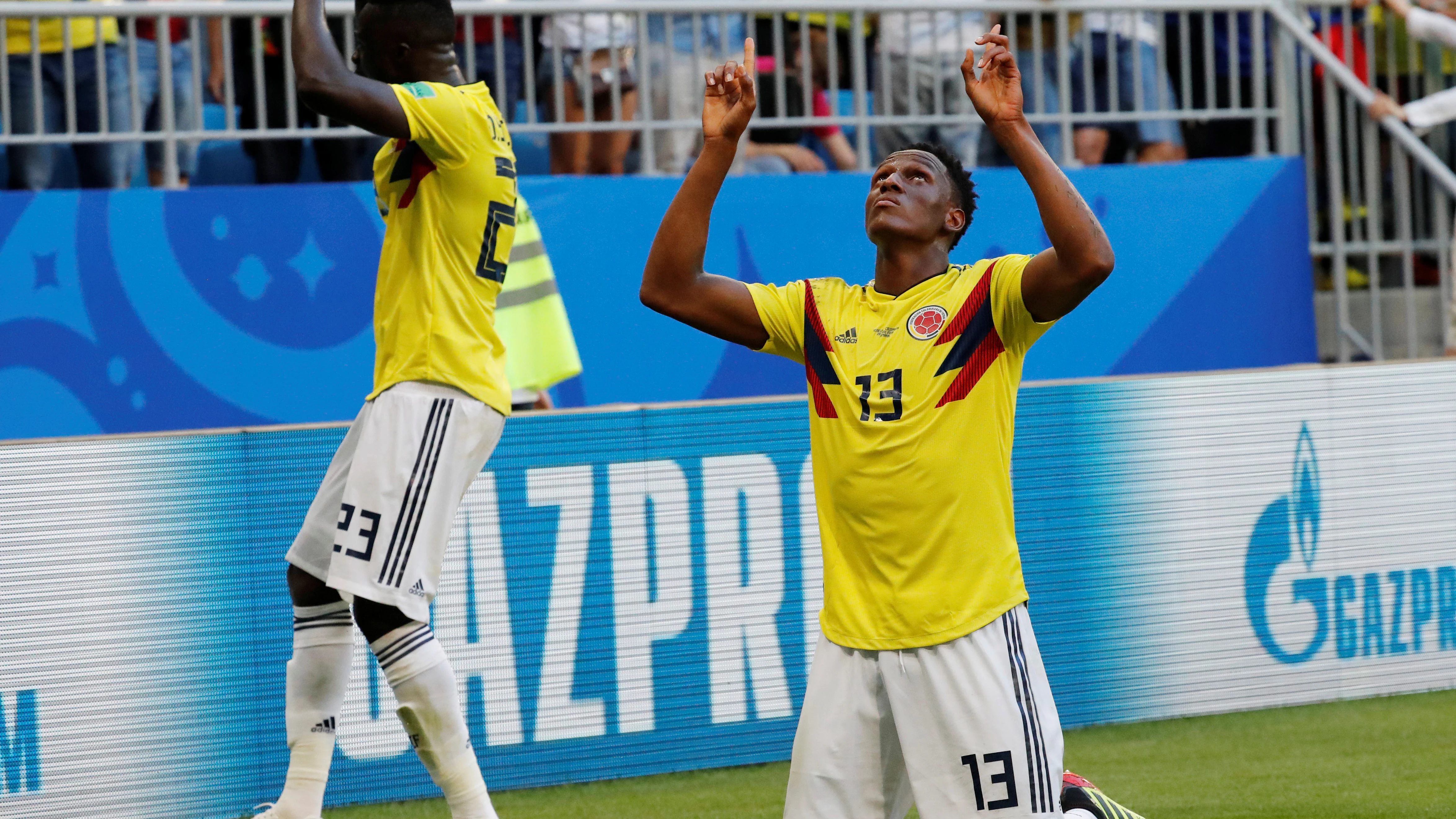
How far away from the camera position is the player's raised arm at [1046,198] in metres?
3.36

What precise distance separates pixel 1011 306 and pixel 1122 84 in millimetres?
6086

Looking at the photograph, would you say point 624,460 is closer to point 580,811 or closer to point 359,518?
point 580,811

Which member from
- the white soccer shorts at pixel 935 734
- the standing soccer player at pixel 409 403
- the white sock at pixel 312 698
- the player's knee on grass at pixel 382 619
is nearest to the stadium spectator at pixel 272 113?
the standing soccer player at pixel 409 403

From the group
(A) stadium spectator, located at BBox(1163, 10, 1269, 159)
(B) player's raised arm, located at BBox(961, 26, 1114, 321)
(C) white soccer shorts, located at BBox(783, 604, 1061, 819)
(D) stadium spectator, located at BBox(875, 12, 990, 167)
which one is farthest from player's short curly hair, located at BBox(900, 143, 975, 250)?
(A) stadium spectator, located at BBox(1163, 10, 1269, 159)

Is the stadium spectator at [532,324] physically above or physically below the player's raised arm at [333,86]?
below

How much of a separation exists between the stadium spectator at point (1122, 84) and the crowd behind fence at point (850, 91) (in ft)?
0.04

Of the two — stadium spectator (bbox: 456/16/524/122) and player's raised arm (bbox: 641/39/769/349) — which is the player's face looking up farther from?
stadium spectator (bbox: 456/16/524/122)

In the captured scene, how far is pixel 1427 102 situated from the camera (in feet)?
30.9

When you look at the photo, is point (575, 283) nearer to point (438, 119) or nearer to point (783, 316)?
point (438, 119)

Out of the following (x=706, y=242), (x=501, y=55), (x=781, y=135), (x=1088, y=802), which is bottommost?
(x=1088, y=802)

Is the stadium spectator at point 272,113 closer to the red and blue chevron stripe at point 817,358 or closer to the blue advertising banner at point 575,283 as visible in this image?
the blue advertising banner at point 575,283

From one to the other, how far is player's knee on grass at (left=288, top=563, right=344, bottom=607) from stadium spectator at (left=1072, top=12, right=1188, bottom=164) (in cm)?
587

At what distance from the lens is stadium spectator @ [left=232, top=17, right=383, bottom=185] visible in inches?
306

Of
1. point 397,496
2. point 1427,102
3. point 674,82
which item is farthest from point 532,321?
point 1427,102
